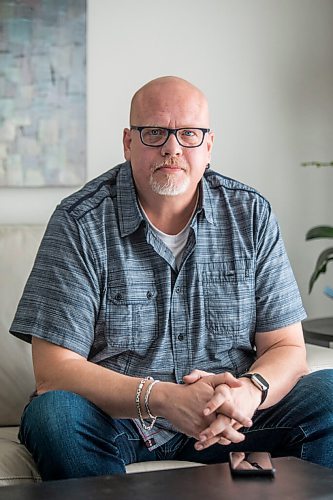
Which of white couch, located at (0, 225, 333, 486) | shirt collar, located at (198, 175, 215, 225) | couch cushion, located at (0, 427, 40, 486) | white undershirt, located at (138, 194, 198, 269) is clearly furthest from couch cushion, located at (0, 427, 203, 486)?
shirt collar, located at (198, 175, 215, 225)

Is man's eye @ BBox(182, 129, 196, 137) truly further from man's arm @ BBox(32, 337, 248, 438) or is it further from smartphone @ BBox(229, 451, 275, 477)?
smartphone @ BBox(229, 451, 275, 477)

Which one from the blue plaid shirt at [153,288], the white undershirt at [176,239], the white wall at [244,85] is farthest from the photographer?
the white wall at [244,85]

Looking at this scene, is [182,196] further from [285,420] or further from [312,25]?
[312,25]

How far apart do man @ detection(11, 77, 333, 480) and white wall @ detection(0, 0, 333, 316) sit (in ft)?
2.54

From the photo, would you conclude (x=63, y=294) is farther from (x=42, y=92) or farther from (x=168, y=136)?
(x=42, y=92)

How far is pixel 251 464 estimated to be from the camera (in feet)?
5.11

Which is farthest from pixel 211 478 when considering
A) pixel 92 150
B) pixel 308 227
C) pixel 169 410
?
pixel 308 227

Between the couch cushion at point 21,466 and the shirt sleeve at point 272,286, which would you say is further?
the shirt sleeve at point 272,286

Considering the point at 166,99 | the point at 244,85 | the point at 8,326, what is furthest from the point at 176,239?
the point at 244,85

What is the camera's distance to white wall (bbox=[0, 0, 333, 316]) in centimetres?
289

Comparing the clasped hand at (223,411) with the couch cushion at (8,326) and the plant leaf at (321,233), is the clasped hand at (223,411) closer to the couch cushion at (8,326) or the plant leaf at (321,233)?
the couch cushion at (8,326)

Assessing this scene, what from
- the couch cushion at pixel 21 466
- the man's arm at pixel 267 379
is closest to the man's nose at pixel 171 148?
the man's arm at pixel 267 379

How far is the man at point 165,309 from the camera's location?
1887 millimetres

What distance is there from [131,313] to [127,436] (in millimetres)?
262
